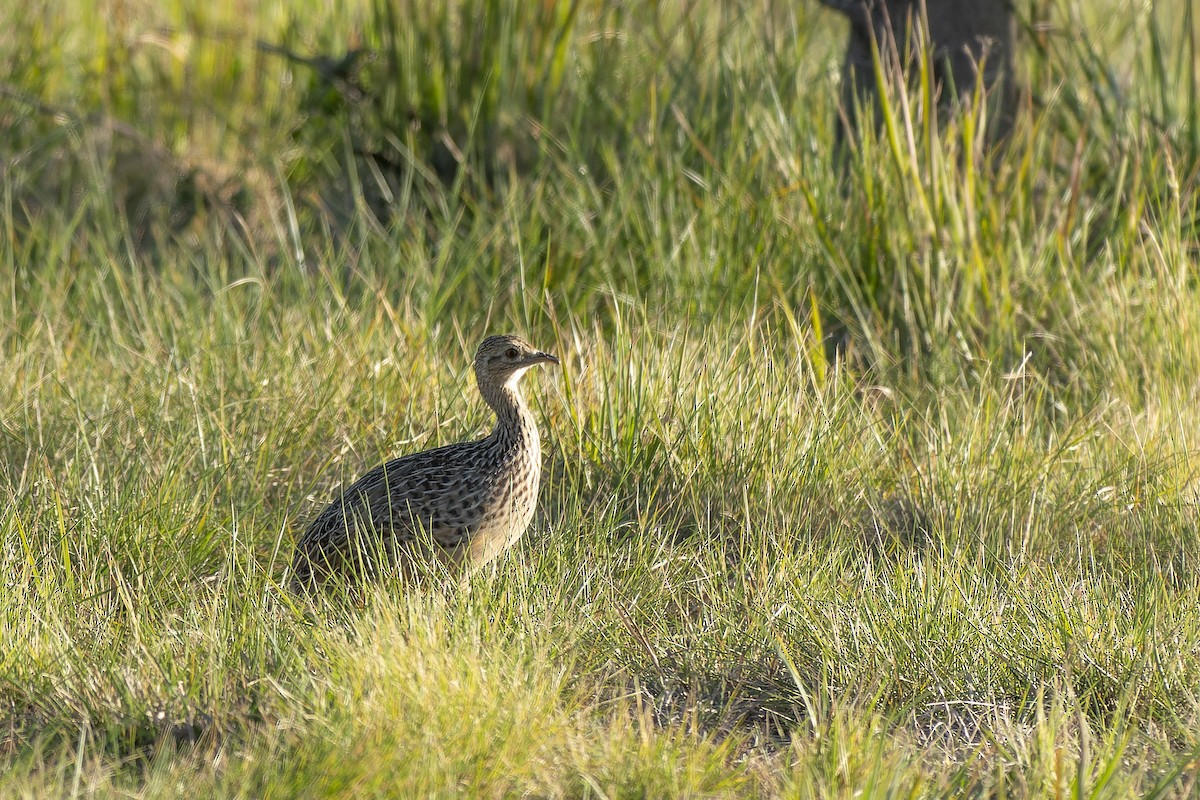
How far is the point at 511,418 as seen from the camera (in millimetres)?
4172

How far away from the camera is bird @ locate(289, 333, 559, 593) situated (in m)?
3.89

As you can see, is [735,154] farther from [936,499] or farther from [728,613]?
[728,613]

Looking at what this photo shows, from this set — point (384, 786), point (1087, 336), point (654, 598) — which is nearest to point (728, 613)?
point (654, 598)

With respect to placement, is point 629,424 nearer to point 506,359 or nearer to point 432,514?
point 506,359

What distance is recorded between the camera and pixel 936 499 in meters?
4.34

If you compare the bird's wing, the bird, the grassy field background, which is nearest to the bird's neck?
the bird

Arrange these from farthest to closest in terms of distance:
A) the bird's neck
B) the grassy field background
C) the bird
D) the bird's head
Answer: the bird's head < the bird's neck < the bird < the grassy field background

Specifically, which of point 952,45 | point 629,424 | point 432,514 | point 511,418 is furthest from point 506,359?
point 952,45

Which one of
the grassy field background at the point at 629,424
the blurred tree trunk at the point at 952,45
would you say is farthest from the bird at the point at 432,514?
Result: the blurred tree trunk at the point at 952,45

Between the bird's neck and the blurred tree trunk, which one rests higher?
the blurred tree trunk

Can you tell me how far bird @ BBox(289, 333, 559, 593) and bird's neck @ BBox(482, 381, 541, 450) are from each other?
1 centimetres

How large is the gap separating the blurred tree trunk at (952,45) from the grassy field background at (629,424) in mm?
145

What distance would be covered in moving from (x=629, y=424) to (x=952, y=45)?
2.66 meters

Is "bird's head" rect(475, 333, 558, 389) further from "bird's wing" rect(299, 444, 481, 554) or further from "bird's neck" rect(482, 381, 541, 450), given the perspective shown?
"bird's wing" rect(299, 444, 481, 554)
